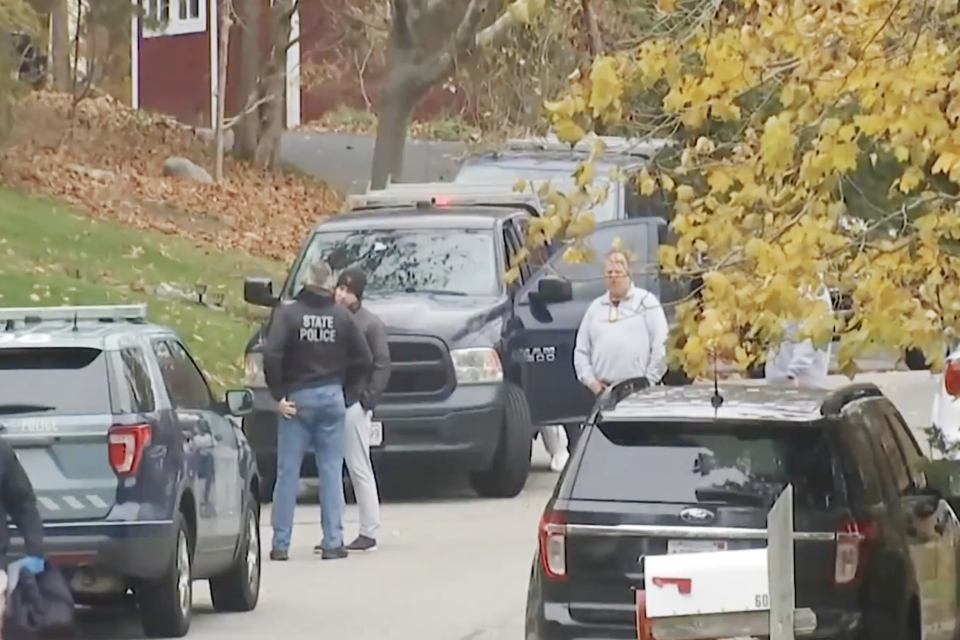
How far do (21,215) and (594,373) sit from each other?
14.3m

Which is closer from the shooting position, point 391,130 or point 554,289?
point 554,289

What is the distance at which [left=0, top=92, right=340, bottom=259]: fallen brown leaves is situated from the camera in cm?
3181

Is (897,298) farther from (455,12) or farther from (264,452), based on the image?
(455,12)

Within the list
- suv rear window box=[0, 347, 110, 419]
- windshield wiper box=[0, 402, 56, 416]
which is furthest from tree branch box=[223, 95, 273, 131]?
windshield wiper box=[0, 402, 56, 416]

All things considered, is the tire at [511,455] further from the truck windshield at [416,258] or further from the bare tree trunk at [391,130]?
the bare tree trunk at [391,130]

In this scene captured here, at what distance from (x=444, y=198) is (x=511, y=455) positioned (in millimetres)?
3483

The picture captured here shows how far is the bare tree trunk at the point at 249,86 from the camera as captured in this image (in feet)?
123

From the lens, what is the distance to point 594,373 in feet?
52.3

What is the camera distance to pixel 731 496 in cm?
909

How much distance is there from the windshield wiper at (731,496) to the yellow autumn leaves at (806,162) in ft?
2.38

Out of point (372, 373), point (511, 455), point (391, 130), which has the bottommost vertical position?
point (511, 455)

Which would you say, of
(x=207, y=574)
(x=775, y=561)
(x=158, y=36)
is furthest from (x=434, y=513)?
(x=158, y=36)

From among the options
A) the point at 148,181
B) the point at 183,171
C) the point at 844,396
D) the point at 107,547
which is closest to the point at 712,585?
the point at 844,396

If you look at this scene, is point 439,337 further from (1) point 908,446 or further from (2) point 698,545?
(2) point 698,545
